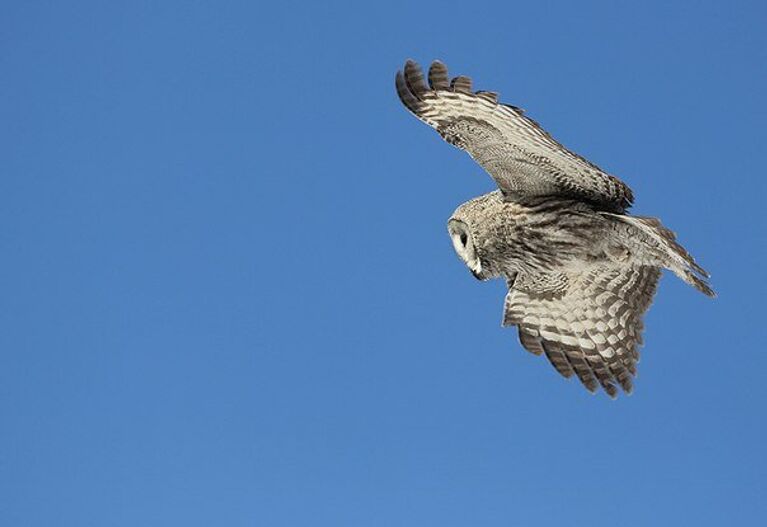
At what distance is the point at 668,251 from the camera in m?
7.07

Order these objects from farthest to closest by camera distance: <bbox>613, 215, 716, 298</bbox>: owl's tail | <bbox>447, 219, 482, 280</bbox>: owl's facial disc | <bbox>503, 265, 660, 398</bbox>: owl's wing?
<bbox>503, 265, 660, 398</bbox>: owl's wing, <bbox>447, 219, 482, 280</bbox>: owl's facial disc, <bbox>613, 215, 716, 298</bbox>: owl's tail

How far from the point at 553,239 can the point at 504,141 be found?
2.33ft

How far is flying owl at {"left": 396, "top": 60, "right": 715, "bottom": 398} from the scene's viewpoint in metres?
7.11

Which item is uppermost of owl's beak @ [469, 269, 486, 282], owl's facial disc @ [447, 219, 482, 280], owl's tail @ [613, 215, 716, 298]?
owl's facial disc @ [447, 219, 482, 280]

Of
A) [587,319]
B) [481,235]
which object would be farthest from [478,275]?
[587,319]

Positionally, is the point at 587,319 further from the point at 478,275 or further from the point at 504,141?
the point at 504,141

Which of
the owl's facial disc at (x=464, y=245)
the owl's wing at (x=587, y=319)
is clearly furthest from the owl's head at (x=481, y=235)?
the owl's wing at (x=587, y=319)

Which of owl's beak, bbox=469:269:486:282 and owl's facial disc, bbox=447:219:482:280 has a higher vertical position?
owl's facial disc, bbox=447:219:482:280

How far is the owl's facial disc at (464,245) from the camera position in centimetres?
766

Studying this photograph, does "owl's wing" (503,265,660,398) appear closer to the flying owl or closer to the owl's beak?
the flying owl

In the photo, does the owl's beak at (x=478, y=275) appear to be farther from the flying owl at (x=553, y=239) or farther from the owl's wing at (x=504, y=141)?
the owl's wing at (x=504, y=141)

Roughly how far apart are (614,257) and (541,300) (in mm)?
741

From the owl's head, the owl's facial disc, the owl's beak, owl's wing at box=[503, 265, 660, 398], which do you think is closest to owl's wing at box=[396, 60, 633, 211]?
the owl's head

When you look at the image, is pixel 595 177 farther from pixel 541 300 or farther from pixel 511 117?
pixel 541 300
